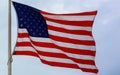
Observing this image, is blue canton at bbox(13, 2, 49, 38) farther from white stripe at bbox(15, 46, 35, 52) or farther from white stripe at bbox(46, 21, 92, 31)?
white stripe at bbox(15, 46, 35, 52)

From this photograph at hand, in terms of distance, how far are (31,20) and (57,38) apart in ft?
5.98

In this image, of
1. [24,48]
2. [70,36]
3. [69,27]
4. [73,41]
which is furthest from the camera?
[69,27]

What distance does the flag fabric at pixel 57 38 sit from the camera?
3381 cm

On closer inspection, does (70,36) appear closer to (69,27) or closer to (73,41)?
(73,41)

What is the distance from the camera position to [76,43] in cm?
3428

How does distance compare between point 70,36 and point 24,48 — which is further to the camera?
point 70,36

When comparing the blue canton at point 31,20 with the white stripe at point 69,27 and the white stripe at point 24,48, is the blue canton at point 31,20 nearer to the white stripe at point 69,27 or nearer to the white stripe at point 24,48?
the white stripe at point 69,27

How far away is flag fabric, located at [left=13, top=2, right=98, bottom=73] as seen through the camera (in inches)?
1331

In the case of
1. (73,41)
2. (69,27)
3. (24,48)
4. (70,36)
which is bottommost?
(24,48)

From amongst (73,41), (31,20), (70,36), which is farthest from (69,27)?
(31,20)

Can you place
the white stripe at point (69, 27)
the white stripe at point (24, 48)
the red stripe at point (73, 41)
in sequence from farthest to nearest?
the white stripe at point (69, 27) < the red stripe at point (73, 41) < the white stripe at point (24, 48)

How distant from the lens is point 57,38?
3434 cm

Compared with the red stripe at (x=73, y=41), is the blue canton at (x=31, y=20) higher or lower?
higher

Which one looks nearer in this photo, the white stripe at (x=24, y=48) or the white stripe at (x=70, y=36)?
the white stripe at (x=24, y=48)
